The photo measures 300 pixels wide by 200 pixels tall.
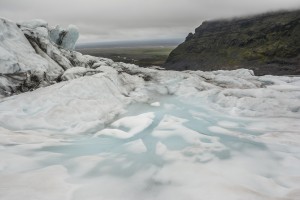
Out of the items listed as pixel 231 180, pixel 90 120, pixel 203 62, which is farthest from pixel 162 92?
pixel 203 62

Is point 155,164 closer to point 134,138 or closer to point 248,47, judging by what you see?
point 134,138

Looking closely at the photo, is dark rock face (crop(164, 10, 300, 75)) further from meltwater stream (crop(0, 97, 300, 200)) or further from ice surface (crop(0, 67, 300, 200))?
meltwater stream (crop(0, 97, 300, 200))

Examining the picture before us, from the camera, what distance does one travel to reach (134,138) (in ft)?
41.6

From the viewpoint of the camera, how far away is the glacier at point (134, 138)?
8.01 metres

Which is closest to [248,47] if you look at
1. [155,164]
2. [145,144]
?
[145,144]

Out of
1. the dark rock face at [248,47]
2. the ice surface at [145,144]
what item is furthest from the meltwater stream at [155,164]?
the dark rock face at [248,47]

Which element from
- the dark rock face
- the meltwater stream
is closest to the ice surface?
the meltwater stream

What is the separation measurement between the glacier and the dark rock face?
279ft

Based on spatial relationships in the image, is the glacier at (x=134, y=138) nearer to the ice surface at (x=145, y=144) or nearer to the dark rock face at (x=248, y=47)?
the ice surface at (x=145, y=144)

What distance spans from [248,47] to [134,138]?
377 feet

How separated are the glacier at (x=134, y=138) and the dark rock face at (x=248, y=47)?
8490cm

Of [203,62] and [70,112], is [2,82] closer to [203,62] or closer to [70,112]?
[70,112]

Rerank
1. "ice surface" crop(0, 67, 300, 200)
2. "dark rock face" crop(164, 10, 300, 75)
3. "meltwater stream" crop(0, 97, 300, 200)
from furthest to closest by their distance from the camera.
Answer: "dark rock face" crop(164, 10, 300, 75) → "ice surface" crop(0, 67, 300, 200) → "meltwater stream" crop(0, 97, 300, 200)

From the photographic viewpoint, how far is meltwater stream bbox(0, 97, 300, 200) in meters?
7.70
